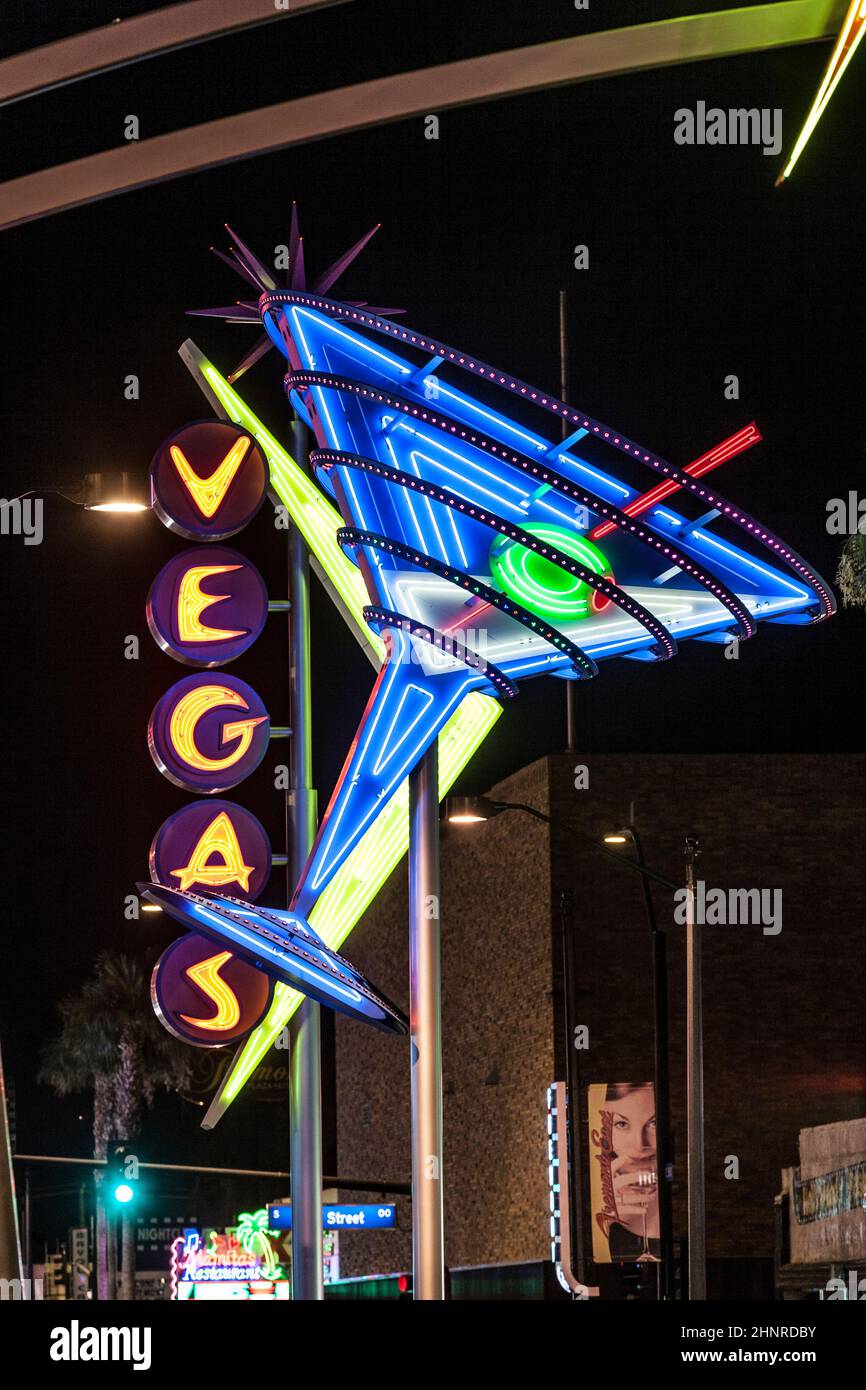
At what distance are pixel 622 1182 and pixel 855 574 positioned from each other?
14260mm

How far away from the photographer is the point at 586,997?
126ft

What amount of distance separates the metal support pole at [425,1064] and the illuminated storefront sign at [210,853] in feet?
5.29

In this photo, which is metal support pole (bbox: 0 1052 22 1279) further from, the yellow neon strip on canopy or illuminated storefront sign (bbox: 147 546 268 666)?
illuminated storefront sign (bbox: 147 546 268 666)

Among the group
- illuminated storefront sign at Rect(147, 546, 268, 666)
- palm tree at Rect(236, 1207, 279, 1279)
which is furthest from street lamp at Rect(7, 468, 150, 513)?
palm tree at Rect(236, 1207, 279, 1279)

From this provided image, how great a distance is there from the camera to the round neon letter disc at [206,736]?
18594mm

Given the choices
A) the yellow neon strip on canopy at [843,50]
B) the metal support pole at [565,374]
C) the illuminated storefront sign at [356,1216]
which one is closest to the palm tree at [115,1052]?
the metal support pole at [565,374]

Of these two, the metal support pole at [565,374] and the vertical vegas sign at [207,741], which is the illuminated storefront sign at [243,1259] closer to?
the metal support pole at [565,374]

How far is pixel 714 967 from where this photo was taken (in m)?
39.2

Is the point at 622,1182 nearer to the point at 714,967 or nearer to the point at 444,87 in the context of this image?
the point at 714,967

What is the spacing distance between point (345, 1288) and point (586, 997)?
66.2 ft

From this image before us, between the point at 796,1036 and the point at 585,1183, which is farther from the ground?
the point at 796,1036

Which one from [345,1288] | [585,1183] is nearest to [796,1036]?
[585,1183]

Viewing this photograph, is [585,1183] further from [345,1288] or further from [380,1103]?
[345,1288]

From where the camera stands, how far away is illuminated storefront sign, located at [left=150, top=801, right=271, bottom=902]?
18.5 m
